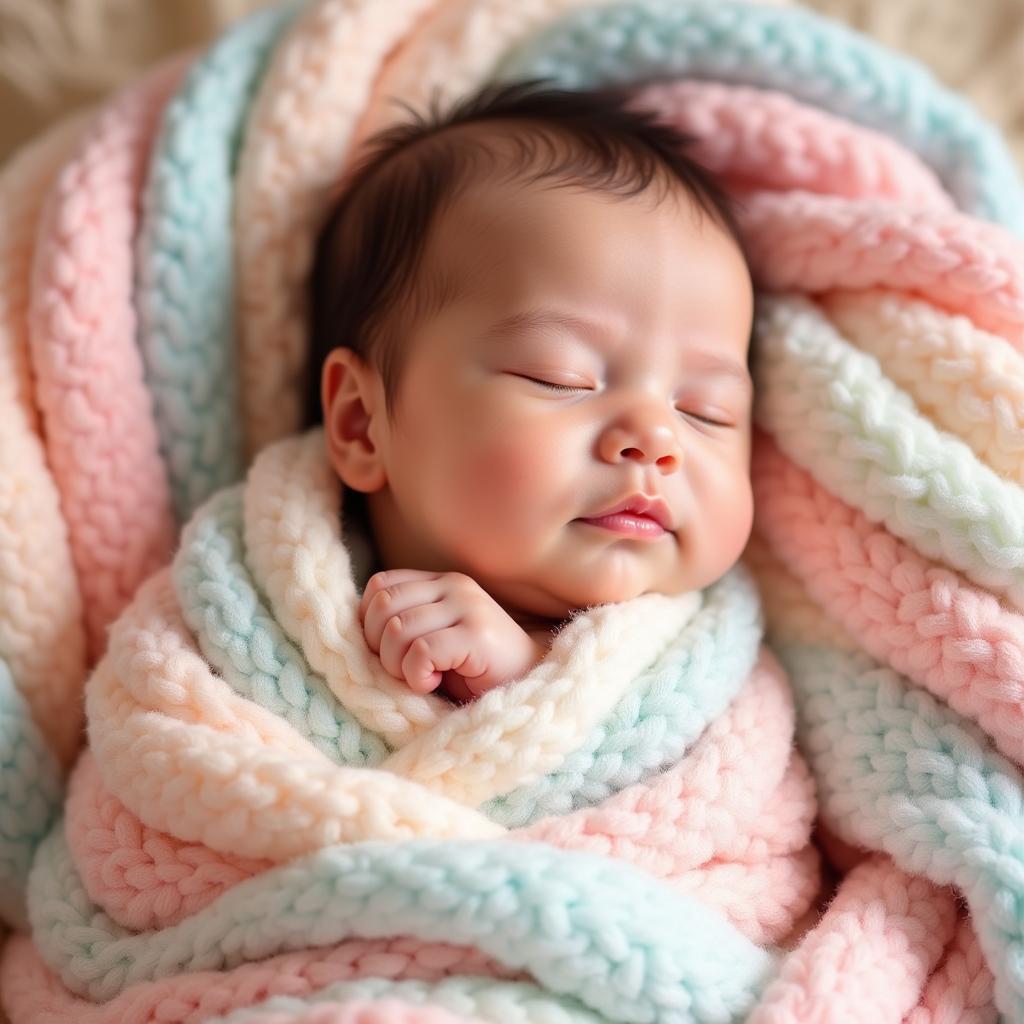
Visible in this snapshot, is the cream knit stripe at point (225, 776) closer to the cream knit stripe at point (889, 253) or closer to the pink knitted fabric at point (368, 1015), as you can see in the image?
the pink knitted fabric at point (368, 1015)

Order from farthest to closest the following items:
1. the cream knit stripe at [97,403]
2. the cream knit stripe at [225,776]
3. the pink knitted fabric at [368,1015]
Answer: the cream knit stripe at [97,403]
the cream knit stripe at [225,776]
the pink knitted fabric at [368,1015]

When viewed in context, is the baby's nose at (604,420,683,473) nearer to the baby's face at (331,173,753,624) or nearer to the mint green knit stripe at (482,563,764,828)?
the baby's face at (331,173,753,624)

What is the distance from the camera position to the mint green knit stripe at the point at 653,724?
3.33 feet

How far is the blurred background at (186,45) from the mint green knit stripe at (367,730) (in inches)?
34.7

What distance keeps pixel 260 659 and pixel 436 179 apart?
524mm

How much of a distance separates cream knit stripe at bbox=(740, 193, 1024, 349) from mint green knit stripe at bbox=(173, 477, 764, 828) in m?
0.42

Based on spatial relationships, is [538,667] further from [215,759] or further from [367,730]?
[215,759]

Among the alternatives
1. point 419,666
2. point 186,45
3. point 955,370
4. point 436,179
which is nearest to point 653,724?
point 419,666

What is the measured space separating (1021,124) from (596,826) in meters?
1.26

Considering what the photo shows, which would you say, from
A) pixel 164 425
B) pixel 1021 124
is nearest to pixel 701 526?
pixel 164 425

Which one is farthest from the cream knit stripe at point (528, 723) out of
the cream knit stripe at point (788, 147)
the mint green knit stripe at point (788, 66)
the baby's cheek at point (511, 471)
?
the mint green knit stripe at point (788, 66)

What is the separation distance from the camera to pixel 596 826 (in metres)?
0.98

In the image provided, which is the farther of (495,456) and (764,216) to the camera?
(764,216)

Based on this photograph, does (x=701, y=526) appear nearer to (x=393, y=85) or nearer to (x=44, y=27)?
(x=393, y=85)
